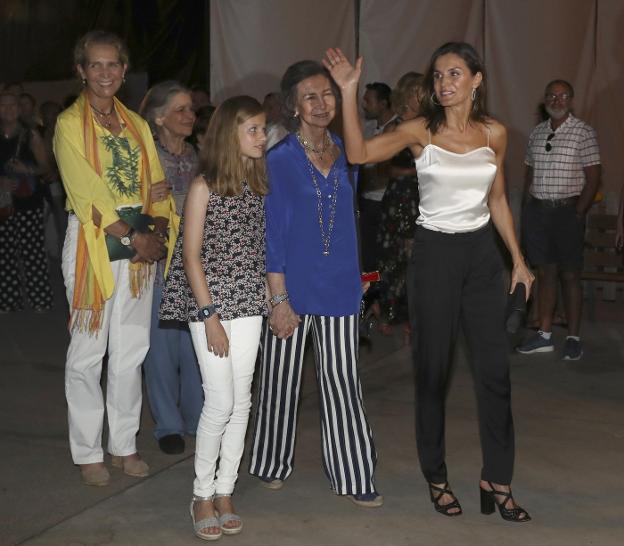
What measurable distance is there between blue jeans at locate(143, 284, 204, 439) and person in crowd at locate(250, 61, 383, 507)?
0.99 meters

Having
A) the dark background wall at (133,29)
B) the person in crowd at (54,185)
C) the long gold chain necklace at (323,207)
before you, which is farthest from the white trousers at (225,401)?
the dark background wall at (133,29)

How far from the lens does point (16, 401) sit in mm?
6551

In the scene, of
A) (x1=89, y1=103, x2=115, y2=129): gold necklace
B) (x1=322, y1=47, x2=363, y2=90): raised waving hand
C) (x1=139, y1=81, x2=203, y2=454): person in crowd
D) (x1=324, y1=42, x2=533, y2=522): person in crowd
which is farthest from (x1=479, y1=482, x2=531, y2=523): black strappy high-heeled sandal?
(x1=89, y1=103, x2=115, y2=129): gold necklace

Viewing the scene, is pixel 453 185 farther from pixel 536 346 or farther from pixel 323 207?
pixel 536 346

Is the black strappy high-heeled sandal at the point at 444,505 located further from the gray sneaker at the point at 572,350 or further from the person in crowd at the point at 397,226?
the person in crowd at the point at 397,226

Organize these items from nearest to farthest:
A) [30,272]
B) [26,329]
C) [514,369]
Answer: [514,369]
[26,329]
[30,272]

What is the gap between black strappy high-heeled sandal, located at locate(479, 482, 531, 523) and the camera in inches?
178

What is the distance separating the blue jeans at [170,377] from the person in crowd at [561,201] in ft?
10.1

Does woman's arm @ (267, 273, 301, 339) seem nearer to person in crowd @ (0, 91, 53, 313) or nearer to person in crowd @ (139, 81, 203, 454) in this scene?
person in crowd @ (139, 81, 203, 454)

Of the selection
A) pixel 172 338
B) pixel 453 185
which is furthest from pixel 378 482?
pixel 453 185

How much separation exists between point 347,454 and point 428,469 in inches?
13.6

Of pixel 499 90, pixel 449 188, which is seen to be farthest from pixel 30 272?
pixel 449 188

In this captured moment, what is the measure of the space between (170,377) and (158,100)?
1380 mm

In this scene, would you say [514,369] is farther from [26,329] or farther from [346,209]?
[26,329]
